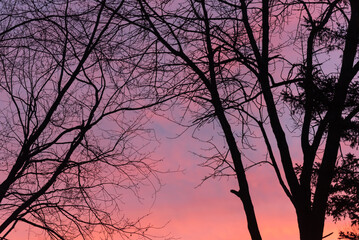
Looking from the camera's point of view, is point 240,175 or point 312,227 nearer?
point 312,227

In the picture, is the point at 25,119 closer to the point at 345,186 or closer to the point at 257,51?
the point at 257,51

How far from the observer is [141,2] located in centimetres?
1088

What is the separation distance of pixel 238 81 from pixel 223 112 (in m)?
0.69

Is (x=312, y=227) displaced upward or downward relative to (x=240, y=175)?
downward

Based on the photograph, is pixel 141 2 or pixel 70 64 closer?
pixel 70 64

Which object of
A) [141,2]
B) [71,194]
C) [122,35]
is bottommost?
[71,194]

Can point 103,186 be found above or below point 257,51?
below

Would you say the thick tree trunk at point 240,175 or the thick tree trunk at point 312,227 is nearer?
the thick tree trunk at point 312,227

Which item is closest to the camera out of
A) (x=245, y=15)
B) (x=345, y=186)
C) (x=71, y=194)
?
(x=71, y=194)

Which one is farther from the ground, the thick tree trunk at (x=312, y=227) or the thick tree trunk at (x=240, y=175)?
the thick tree trunk at (x=240, y=175)

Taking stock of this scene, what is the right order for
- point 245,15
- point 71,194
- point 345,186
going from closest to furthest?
1. point 71,194
2. point 245,15
3. point 345,186

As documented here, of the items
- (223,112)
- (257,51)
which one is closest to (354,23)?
(257,51)

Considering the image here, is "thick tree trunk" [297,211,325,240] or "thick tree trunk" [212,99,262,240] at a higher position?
"thick tree trunk" [212,99,262,240]

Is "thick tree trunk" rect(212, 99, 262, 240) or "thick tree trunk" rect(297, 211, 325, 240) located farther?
"thick tree trunk" rect(212, 99, 262, 240)
